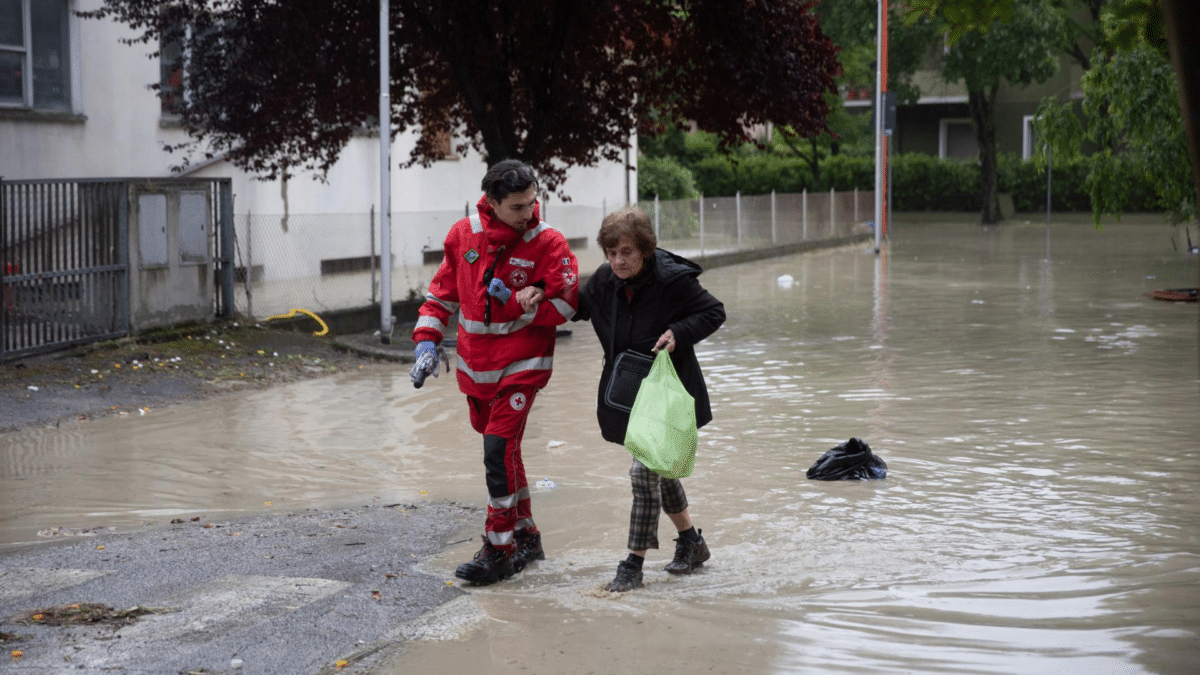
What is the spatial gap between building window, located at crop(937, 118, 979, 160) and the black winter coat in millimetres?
48838

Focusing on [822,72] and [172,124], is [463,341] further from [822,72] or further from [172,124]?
[172,124]

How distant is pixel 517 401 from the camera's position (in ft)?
18.2

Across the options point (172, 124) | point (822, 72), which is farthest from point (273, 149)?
point (822, 72)

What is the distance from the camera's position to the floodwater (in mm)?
4727

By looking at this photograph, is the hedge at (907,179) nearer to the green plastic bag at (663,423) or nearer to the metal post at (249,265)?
the metal post at (249,265)

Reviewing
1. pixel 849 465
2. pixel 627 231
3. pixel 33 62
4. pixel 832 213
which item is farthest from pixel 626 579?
pixel 832 213

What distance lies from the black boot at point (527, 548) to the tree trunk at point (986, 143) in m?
37.3

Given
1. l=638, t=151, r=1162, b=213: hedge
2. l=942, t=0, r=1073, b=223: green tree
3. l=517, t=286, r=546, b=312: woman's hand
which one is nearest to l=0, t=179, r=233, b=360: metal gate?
l=517, t=286, r=546, b=312: woman's hand

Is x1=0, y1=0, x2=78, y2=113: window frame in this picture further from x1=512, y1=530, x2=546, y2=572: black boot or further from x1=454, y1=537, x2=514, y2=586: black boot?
x1=454, y1=537, x2=514, y2=586: black boot

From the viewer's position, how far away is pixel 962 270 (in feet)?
78.5

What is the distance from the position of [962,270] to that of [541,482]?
1780 cm

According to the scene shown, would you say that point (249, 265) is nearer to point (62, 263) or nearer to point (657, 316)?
point (62, 263)

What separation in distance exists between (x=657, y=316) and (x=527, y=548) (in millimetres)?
1194

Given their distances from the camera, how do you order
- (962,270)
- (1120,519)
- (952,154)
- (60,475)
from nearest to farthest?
(1120,519) < (60,475) < (962,270) < (952,154)
